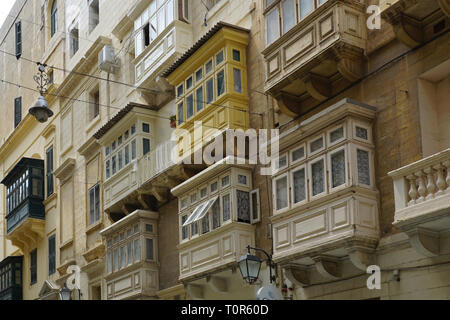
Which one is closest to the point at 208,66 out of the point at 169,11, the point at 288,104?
the point at 288,104

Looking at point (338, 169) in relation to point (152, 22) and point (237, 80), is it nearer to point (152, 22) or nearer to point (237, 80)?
→ point (237, 80)

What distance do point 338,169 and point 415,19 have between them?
3.09 m

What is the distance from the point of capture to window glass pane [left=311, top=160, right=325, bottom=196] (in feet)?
51.2

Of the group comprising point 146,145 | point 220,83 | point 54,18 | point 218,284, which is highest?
point 54,18

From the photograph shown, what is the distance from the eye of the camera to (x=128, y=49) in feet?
86.8

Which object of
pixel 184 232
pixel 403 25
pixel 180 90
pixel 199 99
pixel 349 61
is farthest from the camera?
pixel 180 90

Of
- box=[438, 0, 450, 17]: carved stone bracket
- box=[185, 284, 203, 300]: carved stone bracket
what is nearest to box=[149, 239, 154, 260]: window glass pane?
box=[185, 284, 203, 300]: carved stone bracket

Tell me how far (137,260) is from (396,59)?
1071cm

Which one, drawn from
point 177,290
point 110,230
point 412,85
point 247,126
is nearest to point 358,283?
point 412,85

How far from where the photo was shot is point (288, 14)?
17094 mm

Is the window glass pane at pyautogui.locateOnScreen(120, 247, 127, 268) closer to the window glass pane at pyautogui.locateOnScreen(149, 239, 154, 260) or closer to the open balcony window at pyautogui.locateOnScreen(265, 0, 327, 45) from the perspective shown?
the window glass pane at pyautogui.locateOnScreen(149, 239, 154, 260)
